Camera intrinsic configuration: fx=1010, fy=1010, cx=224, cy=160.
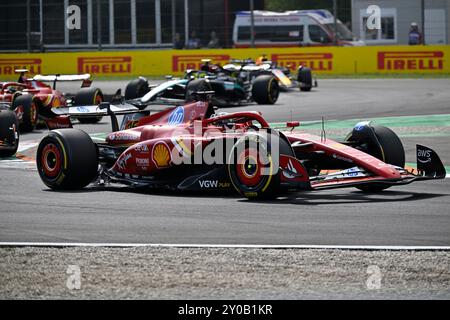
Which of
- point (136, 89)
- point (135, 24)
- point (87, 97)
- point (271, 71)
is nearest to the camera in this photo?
point (87, 97)

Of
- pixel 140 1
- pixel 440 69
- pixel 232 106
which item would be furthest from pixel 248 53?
pixel 232 106

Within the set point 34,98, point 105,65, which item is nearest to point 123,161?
point 34,98

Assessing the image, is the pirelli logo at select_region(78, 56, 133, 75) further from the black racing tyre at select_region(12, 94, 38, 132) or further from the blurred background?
the black racing tyre at select_region(12, 94, 38, 132)

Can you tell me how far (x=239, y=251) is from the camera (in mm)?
7703

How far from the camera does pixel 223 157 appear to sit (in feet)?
34.9

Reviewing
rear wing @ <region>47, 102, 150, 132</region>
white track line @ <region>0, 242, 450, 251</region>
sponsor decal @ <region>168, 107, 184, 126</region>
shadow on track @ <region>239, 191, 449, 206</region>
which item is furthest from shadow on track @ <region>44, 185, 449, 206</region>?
white track line @ <region>0, 242, 450, 251</region>

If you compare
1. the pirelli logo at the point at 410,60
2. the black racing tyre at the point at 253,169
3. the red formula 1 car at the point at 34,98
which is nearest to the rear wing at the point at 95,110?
the black racing tyre at the point at 253,169

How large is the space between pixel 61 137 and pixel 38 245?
331 centimetres

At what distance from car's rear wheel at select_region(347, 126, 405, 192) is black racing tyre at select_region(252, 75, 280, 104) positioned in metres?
13.9

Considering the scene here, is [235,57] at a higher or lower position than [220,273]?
higher

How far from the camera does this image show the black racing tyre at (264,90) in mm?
24672

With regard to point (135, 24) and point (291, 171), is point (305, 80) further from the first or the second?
point (291, 171)

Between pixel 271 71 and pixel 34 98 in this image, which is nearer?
pixel 34 98

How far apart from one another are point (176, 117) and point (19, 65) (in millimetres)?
25572
